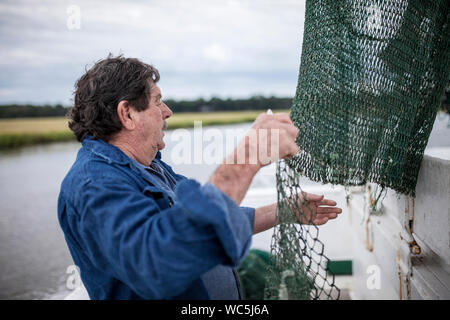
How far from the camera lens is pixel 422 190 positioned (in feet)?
5.80

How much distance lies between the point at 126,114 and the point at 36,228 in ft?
21.4

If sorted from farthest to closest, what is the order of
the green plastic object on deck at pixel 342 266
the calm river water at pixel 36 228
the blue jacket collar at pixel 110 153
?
the green plastic object on deck at pixel 342 266
the calm river water at pixel 36 228
the blue jacket collar at pixel 110 153

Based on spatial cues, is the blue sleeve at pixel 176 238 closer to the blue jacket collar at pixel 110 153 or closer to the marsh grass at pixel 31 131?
the blue jacket collar at pixel 110 153

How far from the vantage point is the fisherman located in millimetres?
1094

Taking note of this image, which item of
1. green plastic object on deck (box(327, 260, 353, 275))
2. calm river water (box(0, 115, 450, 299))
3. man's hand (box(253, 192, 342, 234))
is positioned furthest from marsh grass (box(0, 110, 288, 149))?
man's hand (box(253, 192, 342, 234))

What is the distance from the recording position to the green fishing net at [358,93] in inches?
62.3

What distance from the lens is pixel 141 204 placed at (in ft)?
4.04

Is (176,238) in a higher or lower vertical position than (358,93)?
lower

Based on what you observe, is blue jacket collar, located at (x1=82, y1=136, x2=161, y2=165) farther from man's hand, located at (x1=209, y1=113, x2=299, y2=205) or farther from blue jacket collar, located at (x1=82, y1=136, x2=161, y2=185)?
man's hand, located at (x1=209, y1=113, x2=299, y2=205)

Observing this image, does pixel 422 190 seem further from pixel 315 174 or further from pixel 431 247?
pixel 315 174

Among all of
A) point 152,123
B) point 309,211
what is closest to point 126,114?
point 152,123

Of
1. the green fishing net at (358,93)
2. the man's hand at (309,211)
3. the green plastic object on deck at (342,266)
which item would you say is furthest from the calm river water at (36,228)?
the green plastic object on deck at (342,266)

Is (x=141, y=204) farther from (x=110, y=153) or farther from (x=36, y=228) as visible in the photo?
(x=36, y=228)

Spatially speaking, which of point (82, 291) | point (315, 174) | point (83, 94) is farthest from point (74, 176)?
point (82, 291)
